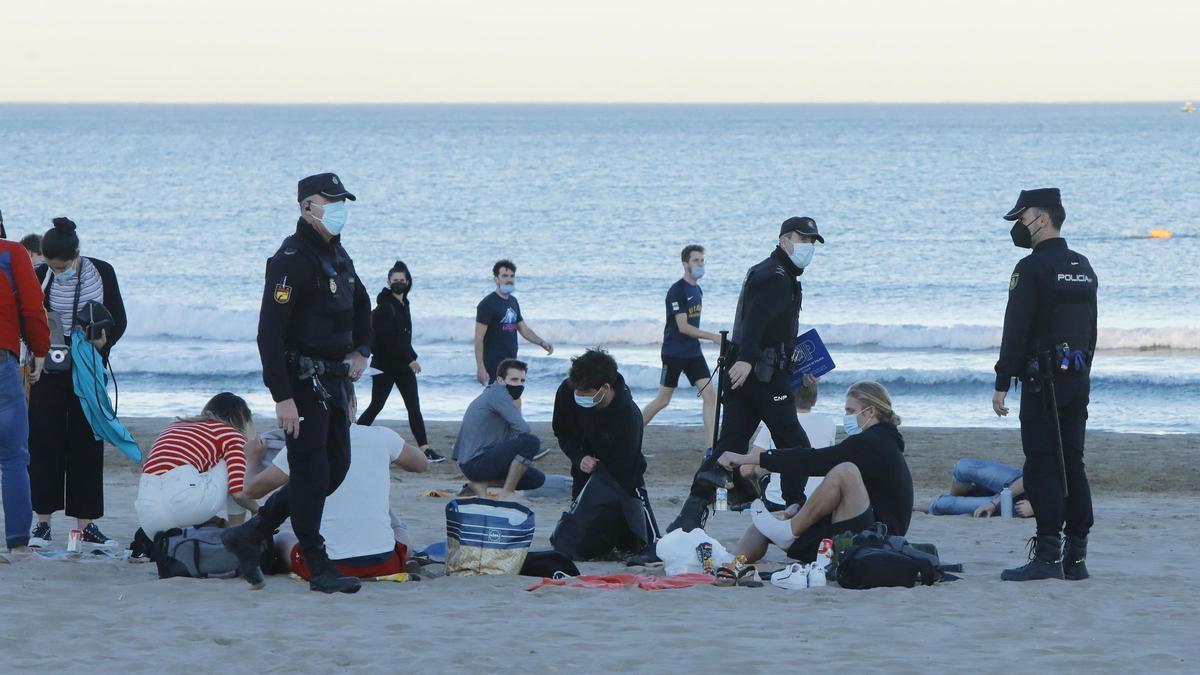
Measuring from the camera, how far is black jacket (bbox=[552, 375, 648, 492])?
764 centimetres

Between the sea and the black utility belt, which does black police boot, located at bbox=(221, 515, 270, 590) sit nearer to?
the black utility belt

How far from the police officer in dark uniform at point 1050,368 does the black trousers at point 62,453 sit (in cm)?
448

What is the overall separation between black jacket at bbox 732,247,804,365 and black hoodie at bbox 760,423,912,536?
1.08 metres

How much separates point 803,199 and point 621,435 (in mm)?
55179

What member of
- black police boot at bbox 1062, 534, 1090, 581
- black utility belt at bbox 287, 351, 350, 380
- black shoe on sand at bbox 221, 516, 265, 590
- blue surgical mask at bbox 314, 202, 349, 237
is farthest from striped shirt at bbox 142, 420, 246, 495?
black police boot at bbox 1062, 534, 1090, 581

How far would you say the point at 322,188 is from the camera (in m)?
6.28

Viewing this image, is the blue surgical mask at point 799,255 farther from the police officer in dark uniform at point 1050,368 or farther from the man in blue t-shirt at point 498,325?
the man in blue t-shirt at point 498,325

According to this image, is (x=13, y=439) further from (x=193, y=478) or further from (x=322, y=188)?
(x=322, y=188)

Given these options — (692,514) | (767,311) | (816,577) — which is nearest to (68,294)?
(692,514)

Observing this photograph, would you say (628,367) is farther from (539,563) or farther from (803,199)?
(803,199)

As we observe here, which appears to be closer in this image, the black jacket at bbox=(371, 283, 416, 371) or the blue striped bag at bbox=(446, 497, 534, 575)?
the blue striped bag at bbox=(446, 497, 534, 575)

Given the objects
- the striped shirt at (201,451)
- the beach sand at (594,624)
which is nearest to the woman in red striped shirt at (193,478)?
the striped shirt at (201,451)

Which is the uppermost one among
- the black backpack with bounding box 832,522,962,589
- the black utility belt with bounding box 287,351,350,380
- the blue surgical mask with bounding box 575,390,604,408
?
the black utility belt with bounding box 287,351,350,380

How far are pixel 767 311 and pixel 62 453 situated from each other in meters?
3.76
